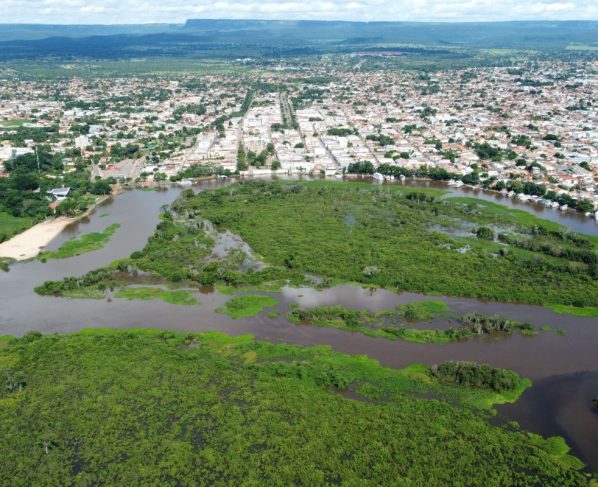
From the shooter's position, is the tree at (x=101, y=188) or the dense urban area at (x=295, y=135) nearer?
the tree at (x=101, y=188)

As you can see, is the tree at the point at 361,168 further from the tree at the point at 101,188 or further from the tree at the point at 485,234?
the tree at the point at 101,188

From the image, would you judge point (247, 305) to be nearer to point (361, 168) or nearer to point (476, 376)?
point (476, 376)

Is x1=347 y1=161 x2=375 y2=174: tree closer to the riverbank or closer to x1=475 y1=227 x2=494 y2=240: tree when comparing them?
x1=475 y1=227 x2=494 y2=240: tree

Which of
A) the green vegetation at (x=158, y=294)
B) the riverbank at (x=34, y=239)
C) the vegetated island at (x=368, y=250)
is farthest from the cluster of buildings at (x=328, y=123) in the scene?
the green vegetation at (x=158, y=294)

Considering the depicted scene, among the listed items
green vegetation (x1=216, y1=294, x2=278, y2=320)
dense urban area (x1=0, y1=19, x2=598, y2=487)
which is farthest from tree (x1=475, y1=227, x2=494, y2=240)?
green vegetation (x1=216, y1=294, x2=278, y2=320)

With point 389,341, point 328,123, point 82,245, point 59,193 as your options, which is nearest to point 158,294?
point 82,245

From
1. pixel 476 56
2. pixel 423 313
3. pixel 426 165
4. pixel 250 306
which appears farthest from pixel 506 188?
pixel 476 56
